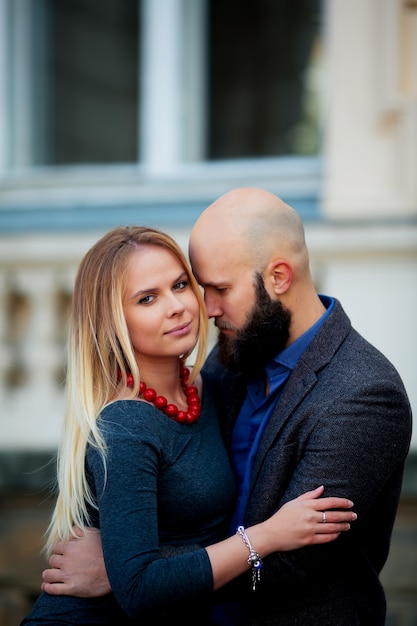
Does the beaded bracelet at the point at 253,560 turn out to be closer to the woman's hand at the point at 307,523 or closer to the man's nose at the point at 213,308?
the woman's hand at the point at 307,523

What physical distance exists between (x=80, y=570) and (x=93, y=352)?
579 millimetres

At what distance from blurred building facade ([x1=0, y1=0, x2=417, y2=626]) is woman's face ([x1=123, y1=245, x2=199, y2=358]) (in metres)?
1.80

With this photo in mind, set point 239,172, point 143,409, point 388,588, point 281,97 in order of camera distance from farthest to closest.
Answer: point 281,97 → point 239,172 → point 388,588 → point 143,409

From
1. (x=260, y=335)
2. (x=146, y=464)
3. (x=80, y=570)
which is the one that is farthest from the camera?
(x=260, y=335)

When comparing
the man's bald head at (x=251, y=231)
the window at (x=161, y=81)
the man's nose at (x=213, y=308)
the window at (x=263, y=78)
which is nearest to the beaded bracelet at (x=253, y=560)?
the man's nose at (x=213, y=308)

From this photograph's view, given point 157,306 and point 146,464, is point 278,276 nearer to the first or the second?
point 157,306

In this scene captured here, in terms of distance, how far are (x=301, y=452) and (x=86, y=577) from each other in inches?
25.9

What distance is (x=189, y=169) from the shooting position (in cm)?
448

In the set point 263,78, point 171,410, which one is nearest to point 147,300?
point 171,410

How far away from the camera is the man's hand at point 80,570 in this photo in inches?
84.7

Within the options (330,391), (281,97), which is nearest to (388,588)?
(330,391)

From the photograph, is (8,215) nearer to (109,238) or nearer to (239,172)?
(239,172)

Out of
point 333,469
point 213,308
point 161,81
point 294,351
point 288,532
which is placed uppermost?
point 161,81

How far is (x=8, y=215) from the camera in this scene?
4.46 m
